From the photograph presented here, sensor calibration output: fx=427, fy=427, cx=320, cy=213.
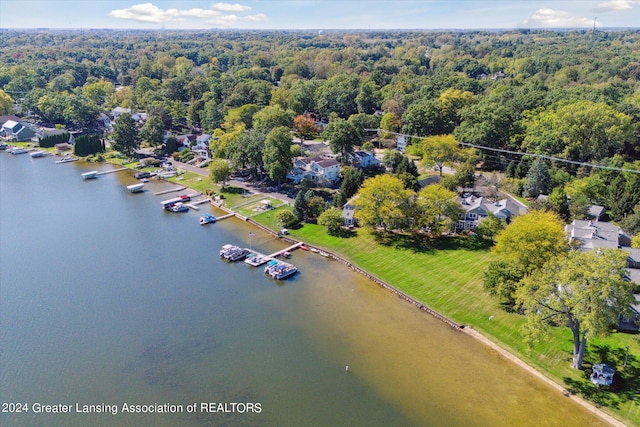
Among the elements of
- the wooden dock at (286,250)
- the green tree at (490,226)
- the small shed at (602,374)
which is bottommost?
the wooden dock at (286,250)

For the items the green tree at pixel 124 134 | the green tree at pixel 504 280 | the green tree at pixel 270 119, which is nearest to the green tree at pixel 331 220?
the green tree at pixel 504 280

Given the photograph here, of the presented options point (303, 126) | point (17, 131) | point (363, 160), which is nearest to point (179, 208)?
point (363, 160)

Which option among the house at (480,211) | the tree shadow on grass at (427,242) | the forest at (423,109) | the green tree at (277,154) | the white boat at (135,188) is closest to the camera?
the tree shadow on grass at (427,242)

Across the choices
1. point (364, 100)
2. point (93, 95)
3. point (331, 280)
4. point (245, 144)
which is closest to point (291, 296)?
point (331, 280)

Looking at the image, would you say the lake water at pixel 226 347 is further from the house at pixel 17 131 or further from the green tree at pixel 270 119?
the house at pixel 17 131

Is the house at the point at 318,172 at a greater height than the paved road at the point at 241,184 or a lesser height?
greater

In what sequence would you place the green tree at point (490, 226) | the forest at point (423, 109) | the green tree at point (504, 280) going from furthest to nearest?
1. the forest at point (423, 109)
2. the green tree at point (490, 226)
3. the green tree at point (504, 280)

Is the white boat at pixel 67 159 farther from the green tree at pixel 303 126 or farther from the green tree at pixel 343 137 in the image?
the green tree at pixel 343 137

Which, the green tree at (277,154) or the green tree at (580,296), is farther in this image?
the green tree at (277,154)
